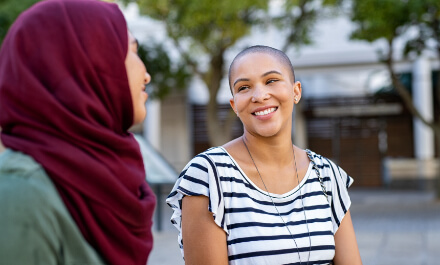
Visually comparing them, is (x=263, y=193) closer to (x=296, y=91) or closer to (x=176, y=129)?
(x=296, y=91)

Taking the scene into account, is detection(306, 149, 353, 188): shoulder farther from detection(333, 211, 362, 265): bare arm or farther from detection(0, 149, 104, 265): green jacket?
detection(0, 149, 104, 265): green jacket

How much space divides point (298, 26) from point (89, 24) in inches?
511

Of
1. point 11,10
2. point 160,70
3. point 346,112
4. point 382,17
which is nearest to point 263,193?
point 382,17

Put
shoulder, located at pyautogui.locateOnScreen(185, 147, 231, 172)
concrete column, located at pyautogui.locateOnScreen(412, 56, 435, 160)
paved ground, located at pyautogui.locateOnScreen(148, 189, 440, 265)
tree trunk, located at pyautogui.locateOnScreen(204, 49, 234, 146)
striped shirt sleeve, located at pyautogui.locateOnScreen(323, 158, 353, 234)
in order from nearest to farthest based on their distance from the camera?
1. shoulder, located at pyautogui.locateOnScreen(185, 147, 231, 172)
2. striped shirt sleeve, located at pyautogui.locateOnScreen(323, 158, 353, 234)
3. paved ground, located at pyautogui.locateOnScreen(148, 189, 440, 265)
4. tree trunk, located at pyautogui.locateOnScreen(204, 49, 234, 146)
5. concrete column, located at pyautogui.locateOnScreen(412, 56, 435, 160)

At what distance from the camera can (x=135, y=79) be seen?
4.20 feet

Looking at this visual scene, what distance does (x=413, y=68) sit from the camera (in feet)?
58.8

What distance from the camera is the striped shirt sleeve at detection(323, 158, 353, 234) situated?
7.22ft

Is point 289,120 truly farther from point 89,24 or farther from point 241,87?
point 89,24

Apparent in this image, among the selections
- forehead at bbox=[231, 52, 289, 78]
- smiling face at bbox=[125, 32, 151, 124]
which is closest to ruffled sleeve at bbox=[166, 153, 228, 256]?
forehead at bbox=[231, 52, 289, 78]

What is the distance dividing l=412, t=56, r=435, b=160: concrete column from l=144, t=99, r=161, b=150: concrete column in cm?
931

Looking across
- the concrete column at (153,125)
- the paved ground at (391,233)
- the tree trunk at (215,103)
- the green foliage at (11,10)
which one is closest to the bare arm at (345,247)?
the paved ground at (391,233)

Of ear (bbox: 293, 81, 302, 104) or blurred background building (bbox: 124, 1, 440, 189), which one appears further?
blurred background building (bbox: 124, 1, 440, 189)

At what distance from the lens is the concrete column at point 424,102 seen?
57.5ft

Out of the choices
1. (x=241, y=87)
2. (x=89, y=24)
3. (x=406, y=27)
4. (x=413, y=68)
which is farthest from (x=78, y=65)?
(x=413, y=68)
